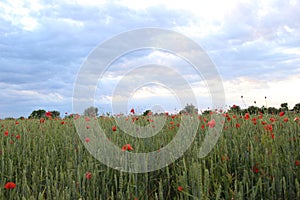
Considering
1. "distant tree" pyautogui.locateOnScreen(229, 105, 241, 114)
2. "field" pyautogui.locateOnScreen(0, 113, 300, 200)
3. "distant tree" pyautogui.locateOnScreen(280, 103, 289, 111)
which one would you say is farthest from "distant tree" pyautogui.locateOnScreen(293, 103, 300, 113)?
"field" pyautogui.locateOnScreen(0, 113, 300, 200)

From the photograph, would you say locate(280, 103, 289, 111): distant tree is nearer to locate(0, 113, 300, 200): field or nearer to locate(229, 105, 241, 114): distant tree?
locate(229, 105, 241, 114): distant tree

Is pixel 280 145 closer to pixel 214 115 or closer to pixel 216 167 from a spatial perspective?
pixel 216 167

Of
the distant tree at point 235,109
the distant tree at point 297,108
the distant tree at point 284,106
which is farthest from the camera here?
the distant tree at point 235,109

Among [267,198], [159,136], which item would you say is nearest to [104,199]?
[267,198]

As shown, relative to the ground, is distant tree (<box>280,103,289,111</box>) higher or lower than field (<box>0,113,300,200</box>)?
higher

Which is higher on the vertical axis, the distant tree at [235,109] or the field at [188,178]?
the distant tree at [235,109]

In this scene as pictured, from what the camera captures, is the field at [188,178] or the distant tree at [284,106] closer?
the field at [188,178]

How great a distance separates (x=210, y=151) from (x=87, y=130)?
→ 2.81m

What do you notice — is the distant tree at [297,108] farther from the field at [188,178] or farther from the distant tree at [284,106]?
the field at [188,178]

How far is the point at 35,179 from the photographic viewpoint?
3.51 metres

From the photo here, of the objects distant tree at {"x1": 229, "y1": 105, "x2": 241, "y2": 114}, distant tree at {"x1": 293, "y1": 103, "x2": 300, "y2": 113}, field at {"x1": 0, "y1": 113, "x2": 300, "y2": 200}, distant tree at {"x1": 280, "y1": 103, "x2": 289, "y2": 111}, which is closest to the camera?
field at {"x1": 0, "y1": 113, "x2": 300, "y2": 200}

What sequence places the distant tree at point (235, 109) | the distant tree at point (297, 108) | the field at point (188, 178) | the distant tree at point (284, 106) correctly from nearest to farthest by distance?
1. the field at point (188, 178)
2. the distant tree at point (284, 106)
3. the distant tree at point (297, 108)
4. the distant tree at point (235, 109)

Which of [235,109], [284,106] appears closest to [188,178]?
[284,106]

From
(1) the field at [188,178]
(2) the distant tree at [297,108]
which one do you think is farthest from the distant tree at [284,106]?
(1) the field at [188,178]
